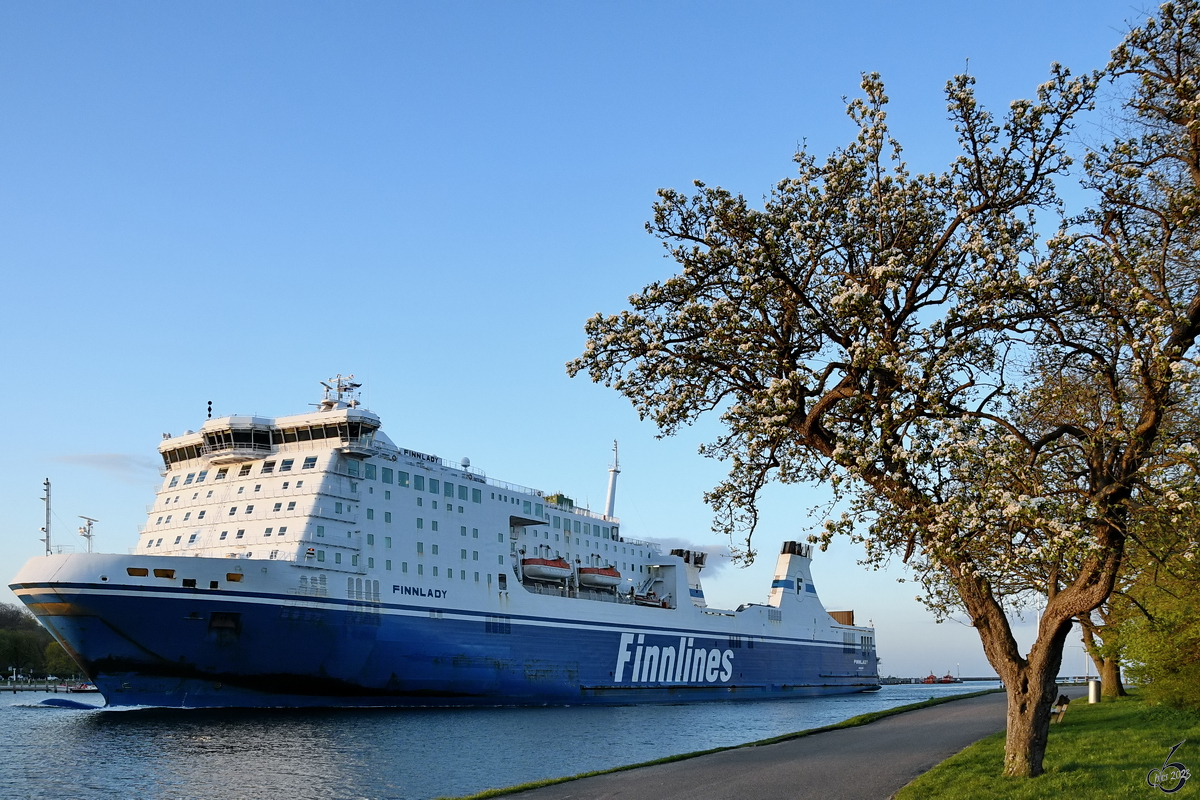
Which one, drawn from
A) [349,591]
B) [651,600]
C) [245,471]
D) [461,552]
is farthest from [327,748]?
[651,600]

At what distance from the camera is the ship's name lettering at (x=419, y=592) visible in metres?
39.6

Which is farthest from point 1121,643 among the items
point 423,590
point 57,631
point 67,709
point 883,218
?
point 67,709

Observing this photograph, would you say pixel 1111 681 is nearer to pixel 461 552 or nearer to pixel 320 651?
pixel 461 552

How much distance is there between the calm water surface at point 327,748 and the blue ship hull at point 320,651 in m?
0.99

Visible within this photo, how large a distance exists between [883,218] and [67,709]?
50.3 m

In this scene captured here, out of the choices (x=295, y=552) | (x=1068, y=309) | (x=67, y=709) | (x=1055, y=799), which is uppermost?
(x=1068, y=309)

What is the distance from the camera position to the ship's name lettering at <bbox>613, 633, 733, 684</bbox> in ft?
167

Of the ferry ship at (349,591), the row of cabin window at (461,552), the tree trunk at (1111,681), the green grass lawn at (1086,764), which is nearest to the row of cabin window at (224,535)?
the ferry ship at (349,591)

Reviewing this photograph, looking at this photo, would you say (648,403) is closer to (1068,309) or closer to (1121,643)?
(1068,309)

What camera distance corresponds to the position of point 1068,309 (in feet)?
37.9

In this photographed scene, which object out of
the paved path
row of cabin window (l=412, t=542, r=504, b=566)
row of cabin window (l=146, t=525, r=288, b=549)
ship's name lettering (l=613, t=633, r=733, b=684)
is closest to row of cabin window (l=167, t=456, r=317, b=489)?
row of cabin window (l=146, t=525, r=288, b=549)

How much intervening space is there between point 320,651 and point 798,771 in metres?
24.3

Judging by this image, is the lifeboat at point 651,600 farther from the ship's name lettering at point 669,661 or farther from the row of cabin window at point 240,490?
the row of cabin window at point 240,490

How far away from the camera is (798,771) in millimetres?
16344
